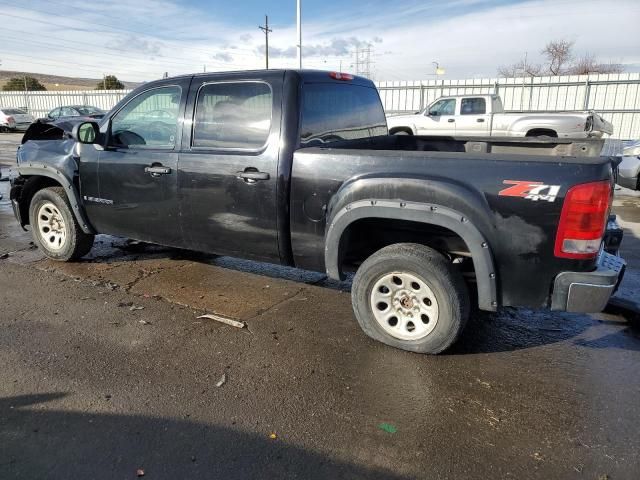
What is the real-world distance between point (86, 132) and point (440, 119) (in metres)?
12.9

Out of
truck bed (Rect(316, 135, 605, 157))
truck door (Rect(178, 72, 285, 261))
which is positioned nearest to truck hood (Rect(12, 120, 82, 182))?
truck door (Rect(178, 72, 285, 261))

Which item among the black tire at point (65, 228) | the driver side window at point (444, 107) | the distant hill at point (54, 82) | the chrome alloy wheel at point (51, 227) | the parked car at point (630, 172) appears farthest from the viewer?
the distant hill at point (54, 82)

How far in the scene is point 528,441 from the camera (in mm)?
2600

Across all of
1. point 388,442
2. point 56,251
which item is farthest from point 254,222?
point 56,251

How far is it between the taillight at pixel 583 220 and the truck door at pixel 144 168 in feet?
9.85

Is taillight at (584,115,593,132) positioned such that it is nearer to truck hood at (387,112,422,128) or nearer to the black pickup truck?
truck hood at (387,112,422,128)

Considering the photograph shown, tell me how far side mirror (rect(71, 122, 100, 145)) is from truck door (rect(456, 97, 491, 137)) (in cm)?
1220

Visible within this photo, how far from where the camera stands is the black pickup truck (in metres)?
2.90

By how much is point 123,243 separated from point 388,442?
15.9ft

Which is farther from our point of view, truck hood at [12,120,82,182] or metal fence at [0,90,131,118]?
metal fence at [0,90,131,118]

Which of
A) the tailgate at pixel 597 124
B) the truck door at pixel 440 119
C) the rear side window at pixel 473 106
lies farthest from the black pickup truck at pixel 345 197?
the truck door at pixel 440 119

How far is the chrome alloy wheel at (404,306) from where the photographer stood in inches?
134

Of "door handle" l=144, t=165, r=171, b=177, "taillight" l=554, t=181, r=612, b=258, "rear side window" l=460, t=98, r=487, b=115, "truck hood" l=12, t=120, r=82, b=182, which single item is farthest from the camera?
"rear side window" l=460, t=98, r=487, b=115

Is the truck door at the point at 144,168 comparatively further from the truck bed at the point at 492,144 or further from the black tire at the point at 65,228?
the truck bed at the point at 492,144
